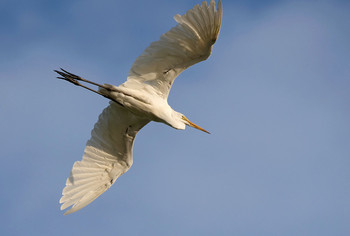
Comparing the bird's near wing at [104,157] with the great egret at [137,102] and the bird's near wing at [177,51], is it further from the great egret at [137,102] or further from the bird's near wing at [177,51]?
the bird's near wing at [177,51]

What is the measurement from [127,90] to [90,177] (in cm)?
224

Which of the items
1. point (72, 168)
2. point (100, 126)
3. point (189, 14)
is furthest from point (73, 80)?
point (189, 14)

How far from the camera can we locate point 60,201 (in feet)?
34.3

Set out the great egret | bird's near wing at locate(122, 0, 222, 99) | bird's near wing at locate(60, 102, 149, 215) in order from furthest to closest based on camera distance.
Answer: bird's near wing at locate(60, 102, 149, 215) < the great egret < bird's near wing at locate(122, 0, 222, 99)

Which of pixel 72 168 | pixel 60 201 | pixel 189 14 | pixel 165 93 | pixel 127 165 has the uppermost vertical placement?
pixel 189 14

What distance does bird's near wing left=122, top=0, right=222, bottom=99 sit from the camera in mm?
9492

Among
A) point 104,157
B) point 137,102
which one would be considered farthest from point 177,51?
point 104,157

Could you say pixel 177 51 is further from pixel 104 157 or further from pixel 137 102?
pixel 104 157

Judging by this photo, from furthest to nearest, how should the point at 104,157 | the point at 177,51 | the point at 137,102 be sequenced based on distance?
the point at 104,157 < the point at 137,102 < the point at 177,51

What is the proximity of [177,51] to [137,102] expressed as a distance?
1253mm

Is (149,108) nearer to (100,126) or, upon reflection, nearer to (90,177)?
(100,126)

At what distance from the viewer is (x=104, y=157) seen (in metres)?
11.3

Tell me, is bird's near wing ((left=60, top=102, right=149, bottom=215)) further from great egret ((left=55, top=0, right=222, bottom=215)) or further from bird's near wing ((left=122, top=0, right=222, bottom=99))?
bird's near wing ((left=122, top=0, right=222, bottom=99))

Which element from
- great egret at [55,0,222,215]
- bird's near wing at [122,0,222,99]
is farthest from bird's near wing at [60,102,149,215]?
bird's near wing at [122,0,222,99]
